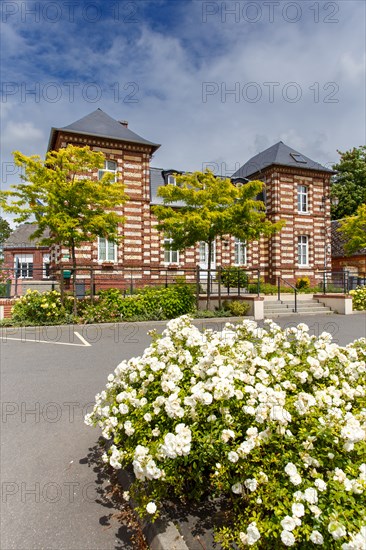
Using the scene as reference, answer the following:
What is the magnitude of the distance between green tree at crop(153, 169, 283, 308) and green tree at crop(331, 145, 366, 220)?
2961 centimetres

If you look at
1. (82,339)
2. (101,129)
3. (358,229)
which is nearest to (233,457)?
(82,339)

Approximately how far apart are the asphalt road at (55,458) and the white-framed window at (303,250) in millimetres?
21526

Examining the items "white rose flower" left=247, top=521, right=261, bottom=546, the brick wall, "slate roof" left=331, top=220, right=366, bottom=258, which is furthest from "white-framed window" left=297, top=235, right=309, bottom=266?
"white rose flower" left=247, top=521, right=261, bottom=546

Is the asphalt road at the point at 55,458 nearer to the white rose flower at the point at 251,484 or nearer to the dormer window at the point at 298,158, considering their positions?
the white rose flower at the point at 251,484

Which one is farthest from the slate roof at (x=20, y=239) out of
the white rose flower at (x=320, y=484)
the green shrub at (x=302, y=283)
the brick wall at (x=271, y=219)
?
the white rose flower at (x=320, y=484)

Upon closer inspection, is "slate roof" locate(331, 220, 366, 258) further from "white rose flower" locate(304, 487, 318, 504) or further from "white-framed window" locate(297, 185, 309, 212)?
"white rose flower" locate(304, 487, 318, 504)

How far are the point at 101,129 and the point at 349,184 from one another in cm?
3104

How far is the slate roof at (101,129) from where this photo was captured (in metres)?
20.8

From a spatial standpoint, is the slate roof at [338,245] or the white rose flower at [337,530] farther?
the slate roof at [338,245]

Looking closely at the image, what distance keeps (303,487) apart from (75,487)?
221 cm

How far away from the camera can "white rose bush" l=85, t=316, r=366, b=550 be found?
6.57 feet

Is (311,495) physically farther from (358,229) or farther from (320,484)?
(358,229)

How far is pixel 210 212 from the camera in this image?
14203 millimetres

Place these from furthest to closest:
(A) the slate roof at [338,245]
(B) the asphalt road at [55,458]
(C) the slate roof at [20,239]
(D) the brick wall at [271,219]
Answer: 1. (C) the slate roof at [20,239]
2. (A) the slate roof at [338,245]
3. (D) the brick wall at [271,219]
4. (B) the asphalt road at [55,458]
